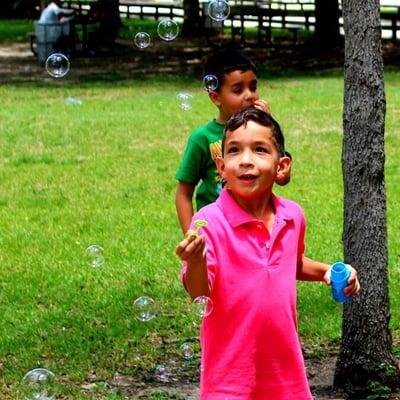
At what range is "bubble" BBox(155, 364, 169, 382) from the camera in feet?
18.3

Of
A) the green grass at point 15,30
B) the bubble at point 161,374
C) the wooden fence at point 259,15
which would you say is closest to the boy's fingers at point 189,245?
the bubble at point 161,374

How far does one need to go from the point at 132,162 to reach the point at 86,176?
862 mm

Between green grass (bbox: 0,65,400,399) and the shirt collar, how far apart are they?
1975 millimetres

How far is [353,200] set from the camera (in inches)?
202

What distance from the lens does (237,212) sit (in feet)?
11.3

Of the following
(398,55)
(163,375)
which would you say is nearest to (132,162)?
(163,375)

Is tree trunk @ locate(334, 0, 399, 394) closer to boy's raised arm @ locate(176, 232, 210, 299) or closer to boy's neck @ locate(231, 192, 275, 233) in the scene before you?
boy's neck @ locate(231, 192, 275, 233)

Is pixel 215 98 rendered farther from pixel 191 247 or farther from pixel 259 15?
pixel 259 15

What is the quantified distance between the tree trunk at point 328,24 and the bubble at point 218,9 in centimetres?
1981

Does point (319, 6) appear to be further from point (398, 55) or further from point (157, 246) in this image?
point (157, 246)

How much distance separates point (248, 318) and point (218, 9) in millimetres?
3663

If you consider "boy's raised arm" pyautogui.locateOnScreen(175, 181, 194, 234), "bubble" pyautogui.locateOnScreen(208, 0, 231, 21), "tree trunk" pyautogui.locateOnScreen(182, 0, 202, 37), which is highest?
"bubble" pyautogui.locateOnScreen(208, 0, 231, 21)

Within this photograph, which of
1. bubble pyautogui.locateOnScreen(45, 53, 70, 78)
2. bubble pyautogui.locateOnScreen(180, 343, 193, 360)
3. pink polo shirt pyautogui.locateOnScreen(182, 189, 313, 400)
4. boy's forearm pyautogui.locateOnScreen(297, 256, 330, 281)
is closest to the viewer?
pink polo shirt pyautogui.locateOnScreen(182, 189, 313, 400)

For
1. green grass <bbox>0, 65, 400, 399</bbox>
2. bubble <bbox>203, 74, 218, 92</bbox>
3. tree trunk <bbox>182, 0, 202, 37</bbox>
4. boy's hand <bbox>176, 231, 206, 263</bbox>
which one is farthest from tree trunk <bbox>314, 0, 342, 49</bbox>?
boy's hand <bbox>176, 231, 206, 263</bbox>
